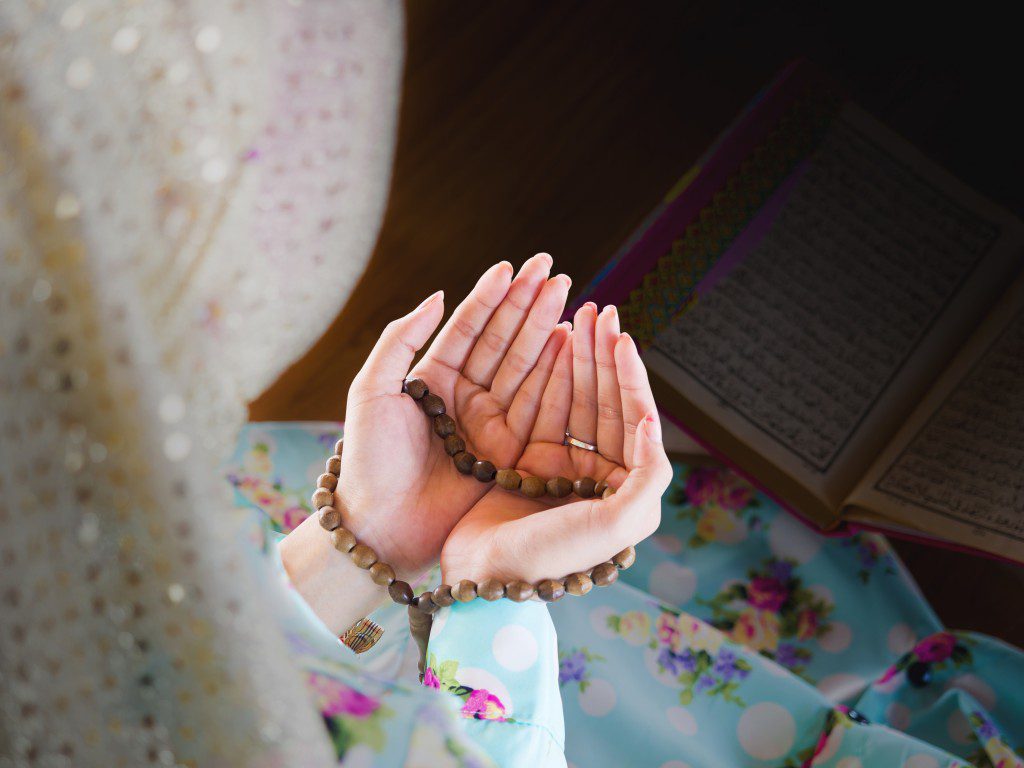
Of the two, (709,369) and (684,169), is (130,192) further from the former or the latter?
(684,169)

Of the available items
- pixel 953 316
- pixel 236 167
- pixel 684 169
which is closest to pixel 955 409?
pixel 953 316

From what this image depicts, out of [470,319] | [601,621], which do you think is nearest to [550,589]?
[470,319]

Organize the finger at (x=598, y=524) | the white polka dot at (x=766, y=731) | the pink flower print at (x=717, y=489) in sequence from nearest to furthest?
the finger at (x=598, y=524) < the white polka dot at (x=766, y=731) < the pink flower print at (x=717, y=489)

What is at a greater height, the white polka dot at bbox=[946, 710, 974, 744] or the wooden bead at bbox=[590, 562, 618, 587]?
the wooden bead at bbox=[590, 562, 618, 587]

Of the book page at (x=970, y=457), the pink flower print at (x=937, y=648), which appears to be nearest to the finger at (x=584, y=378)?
the book page at (x=970, y=457)

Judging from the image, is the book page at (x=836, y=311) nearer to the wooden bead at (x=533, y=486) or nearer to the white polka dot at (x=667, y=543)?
the white polka dot at (x=667, y=543)

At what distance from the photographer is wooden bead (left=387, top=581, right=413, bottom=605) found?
61cm

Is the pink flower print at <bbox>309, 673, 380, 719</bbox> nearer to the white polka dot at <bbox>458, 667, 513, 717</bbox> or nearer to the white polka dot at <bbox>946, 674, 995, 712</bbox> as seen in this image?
the white polka dot at <bbox>458, 667, 513, 717</bbox>

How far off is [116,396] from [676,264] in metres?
0.85

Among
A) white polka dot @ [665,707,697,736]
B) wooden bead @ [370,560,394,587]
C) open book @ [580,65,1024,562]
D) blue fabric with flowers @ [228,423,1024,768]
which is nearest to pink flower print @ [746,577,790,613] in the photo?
blue fabric with flowers @ [228,423,1024,768]

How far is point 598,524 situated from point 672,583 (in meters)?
0.50

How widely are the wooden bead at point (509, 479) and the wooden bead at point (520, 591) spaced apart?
0.29 ft

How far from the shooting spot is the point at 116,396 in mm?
169

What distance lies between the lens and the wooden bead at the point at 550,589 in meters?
0.56
